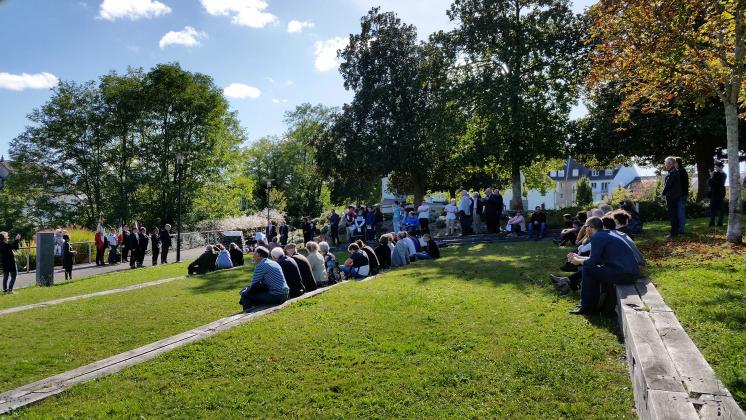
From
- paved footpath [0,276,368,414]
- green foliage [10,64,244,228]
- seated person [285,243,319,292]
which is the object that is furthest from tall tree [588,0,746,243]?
green foliage [10,64,244,228]

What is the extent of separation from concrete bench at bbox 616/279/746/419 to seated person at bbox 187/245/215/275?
48.8 ft

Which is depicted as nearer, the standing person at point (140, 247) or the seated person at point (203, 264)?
the seated person at point (203, 264)

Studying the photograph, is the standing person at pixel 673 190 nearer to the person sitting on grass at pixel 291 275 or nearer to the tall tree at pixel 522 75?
the person sitting on grass at pixel 291 275

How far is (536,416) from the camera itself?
13.9 feet

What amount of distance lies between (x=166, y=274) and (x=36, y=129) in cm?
2875

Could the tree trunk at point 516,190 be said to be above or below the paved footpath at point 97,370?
above

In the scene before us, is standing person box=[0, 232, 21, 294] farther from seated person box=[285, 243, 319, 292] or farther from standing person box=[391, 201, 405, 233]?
standing person box=[391, 201, 405, 233]

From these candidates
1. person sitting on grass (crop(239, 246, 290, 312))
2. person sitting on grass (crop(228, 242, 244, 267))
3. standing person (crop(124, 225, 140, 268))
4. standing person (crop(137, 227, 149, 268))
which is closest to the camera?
person sitting on grass (crop(239, 246, 290, 312))

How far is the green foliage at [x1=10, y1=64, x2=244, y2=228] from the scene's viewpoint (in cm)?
3825

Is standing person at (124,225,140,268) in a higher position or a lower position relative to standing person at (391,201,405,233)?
lower

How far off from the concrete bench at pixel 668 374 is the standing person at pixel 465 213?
15.8 metres

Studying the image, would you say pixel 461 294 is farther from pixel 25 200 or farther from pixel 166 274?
pixel 25 200

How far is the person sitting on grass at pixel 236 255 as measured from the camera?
1875cm

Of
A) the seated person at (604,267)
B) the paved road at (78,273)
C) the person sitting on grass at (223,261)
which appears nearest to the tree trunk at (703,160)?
the seated person at (604,267)
